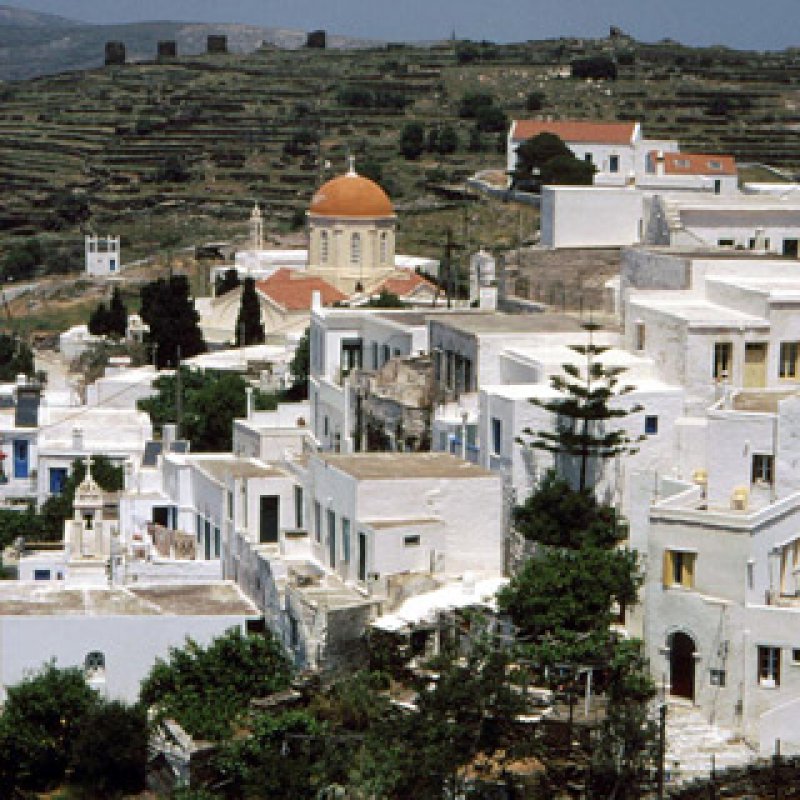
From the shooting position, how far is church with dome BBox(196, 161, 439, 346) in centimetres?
6719

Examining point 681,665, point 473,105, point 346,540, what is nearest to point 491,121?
point 473,105

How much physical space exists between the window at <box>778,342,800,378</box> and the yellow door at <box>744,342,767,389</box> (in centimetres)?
31

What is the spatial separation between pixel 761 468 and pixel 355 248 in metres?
42.1

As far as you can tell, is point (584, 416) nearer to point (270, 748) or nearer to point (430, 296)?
point (270, 748)

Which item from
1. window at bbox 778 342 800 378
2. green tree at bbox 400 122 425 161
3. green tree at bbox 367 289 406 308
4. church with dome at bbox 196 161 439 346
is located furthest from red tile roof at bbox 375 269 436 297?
green tree at bbox 400 122 425 161

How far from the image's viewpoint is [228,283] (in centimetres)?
7312

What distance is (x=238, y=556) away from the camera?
37281 millimetres

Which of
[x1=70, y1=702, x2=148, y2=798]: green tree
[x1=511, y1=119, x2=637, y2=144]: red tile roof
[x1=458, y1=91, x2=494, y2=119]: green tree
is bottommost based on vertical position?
[x1=70, y1=702, x2=148, y2=798]: green tree

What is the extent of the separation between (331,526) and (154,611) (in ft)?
10.5

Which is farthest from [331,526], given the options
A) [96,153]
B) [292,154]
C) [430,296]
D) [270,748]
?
[96,153]

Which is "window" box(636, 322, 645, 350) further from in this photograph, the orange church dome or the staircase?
the orange church dome

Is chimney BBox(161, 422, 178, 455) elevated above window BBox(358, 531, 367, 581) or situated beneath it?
situated beneath

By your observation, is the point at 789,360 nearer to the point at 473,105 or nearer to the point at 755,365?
the point at 755,365

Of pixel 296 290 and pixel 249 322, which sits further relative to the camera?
pixel 296 290
